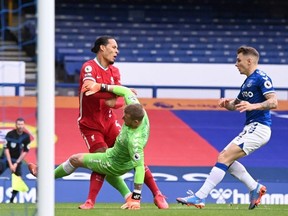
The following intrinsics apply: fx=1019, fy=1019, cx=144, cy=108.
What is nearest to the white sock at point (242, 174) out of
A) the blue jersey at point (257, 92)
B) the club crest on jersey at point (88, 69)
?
the blue jersey at point (257, 92)

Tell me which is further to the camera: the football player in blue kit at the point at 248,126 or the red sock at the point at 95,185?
the red sock at the point at 95,185

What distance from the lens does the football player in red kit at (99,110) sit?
1084 centimetres

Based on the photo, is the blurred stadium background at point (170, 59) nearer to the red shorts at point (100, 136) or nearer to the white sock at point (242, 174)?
the red shorts at point (100, 136)

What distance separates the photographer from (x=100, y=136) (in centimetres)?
1105

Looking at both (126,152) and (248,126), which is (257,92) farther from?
(126,152)

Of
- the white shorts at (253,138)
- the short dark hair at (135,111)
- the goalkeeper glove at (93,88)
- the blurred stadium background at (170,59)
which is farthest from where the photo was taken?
the blurred stadium background at (170,59)

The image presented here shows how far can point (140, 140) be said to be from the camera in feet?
33.2

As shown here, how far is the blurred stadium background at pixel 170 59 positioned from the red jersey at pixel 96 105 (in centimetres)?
346

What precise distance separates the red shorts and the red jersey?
5 cm

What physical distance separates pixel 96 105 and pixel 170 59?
15955mm

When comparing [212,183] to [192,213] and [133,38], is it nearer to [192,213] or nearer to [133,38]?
[192,213]

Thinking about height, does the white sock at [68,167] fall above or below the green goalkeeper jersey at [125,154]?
below

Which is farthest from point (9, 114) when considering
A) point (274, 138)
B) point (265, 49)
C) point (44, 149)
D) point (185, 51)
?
point (44, 149)

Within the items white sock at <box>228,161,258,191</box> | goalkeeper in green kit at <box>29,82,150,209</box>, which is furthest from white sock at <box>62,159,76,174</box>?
white sock at <box>228,161,258,191</box>
